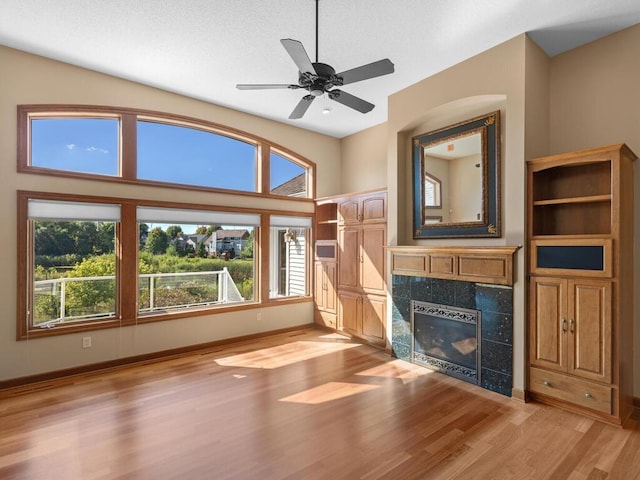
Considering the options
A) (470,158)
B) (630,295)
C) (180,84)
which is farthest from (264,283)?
(630,295)

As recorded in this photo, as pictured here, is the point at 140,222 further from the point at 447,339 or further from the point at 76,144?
the point at 447,339

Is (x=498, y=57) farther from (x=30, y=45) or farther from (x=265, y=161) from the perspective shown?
(x=30, y=45)

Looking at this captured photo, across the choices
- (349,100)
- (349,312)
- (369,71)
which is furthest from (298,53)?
(349,312)

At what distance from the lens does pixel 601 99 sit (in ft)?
10.6

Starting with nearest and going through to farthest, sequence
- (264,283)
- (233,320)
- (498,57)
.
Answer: (498,57) → (233,320) → (264,283)

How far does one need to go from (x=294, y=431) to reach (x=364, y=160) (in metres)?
4.60

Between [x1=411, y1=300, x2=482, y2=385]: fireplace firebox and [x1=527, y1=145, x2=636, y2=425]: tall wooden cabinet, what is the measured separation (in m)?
0.53

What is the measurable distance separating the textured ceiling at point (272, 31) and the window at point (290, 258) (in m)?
2.59

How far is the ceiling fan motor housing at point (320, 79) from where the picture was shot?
8.90 feet

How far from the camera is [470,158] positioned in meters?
3.80

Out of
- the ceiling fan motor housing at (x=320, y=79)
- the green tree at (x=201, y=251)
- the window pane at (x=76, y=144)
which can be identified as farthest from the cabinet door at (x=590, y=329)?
the window pane at (x=76, y=144)

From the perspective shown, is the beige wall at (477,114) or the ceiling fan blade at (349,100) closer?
the ceiling fan blade at (349,100)

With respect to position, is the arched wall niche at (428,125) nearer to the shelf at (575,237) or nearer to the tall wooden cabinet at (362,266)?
the tall wooden cabinet at (362,266)

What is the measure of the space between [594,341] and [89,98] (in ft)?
18.9
